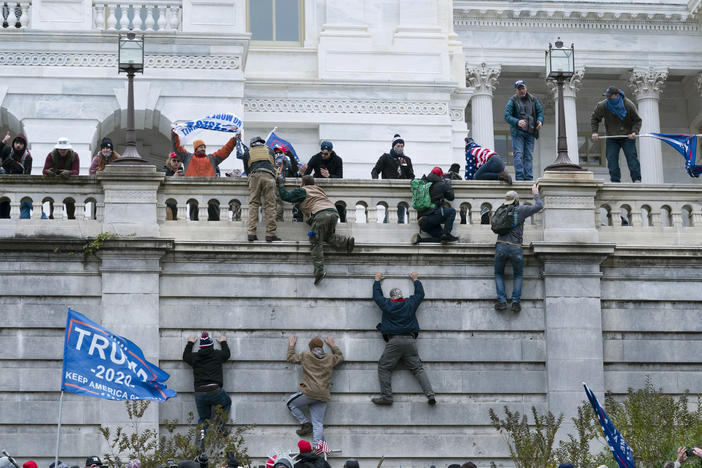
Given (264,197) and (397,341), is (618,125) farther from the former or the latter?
(264,197)

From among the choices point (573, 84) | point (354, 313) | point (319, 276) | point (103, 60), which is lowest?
point (354, 313)

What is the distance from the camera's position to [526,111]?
36594mm

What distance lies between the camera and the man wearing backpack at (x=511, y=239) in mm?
33031

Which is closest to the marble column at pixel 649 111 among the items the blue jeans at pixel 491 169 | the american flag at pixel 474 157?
the american flag at pixel 474 157

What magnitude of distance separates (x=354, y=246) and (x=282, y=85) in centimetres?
1354

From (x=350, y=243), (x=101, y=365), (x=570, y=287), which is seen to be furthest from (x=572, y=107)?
(x=101, y=365)

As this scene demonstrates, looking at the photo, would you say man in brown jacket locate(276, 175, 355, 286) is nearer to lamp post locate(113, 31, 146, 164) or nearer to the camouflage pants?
the camouflage pants

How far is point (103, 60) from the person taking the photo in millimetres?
43062

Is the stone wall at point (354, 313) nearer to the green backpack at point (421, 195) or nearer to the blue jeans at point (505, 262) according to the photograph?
the blue jeans at point (505, 262)

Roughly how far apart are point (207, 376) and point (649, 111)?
34.0 m

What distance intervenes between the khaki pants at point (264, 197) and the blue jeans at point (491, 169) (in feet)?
15.3

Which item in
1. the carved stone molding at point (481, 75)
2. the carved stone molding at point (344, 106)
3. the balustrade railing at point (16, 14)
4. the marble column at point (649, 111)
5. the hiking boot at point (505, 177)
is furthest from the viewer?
the carved stone molding at point (481, 75)

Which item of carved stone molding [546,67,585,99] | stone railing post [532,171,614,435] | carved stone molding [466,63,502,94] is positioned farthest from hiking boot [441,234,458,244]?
carved stone molding [466,63,502,94]

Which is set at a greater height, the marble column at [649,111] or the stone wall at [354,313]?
the marble column at [649,111]
